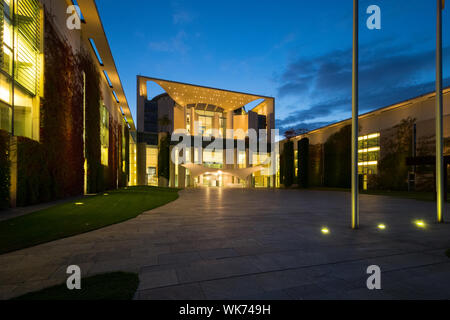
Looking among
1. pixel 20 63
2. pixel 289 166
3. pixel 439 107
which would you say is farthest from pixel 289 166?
pixel 20 63

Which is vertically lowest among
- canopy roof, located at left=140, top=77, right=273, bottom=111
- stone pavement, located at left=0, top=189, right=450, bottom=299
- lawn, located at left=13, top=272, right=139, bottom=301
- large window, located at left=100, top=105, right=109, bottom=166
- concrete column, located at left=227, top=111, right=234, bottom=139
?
stone pavement, located at left=0, top=189, right=450, bottom=299

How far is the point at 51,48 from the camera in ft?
35.5

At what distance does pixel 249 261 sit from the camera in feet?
10.7

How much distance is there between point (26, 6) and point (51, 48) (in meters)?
2.08

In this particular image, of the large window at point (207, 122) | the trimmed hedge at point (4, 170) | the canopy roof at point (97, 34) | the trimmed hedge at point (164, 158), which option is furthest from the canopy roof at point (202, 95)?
the trimmed hedge at point (4, 170)

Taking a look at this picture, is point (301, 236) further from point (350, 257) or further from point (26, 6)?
point (26, 6)

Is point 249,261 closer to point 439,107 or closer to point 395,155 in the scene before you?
point 439,107

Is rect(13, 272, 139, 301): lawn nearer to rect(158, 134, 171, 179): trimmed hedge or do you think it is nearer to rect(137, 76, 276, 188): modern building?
rect(137, 76, 276, 188): modern building

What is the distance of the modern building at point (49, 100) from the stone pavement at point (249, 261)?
6822 millimetres

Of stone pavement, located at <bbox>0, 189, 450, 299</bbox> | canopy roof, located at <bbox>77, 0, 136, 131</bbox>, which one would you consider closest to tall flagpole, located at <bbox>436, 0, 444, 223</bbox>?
stone pavement, located at <bbox>0, 189, 450, 299</bbox>

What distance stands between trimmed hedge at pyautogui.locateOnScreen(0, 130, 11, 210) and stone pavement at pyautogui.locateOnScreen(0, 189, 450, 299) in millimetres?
5597

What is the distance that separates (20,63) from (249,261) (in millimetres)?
11633

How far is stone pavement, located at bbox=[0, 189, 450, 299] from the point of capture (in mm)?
2373
